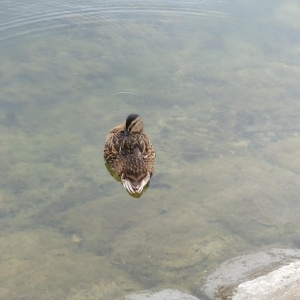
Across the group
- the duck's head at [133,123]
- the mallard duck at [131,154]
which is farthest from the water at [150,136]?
the duck's head at [133,123]

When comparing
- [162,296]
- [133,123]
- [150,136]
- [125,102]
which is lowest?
[162,296]

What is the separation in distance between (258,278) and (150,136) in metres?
2.88

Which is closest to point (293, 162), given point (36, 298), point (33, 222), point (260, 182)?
point (260, 182)

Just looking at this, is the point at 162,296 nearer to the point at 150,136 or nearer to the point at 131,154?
the point at 131,154

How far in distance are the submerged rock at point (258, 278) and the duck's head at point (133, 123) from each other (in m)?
2.18

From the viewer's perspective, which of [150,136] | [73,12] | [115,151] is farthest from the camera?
[73,12]

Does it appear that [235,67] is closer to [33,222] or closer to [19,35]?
[19,35]

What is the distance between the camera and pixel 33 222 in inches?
249

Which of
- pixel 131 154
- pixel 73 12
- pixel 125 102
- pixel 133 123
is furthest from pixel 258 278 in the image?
pixel 73 12

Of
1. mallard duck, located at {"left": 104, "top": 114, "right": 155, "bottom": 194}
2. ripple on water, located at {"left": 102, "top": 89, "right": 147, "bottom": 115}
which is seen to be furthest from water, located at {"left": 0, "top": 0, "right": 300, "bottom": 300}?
Result: mallard duck, located at {"left": 104, "top": 114, "right": 155, "bottom": 194}

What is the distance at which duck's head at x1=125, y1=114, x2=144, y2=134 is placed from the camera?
7.43 metres

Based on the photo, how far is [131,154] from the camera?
7.33 m

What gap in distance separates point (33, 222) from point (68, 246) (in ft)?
1.72

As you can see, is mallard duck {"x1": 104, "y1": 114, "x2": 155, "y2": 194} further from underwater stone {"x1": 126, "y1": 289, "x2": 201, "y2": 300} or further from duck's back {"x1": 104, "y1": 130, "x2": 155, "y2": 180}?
underwater stone {"x1": 126, "y1": 289, "x2": 201, "y2": 300}
